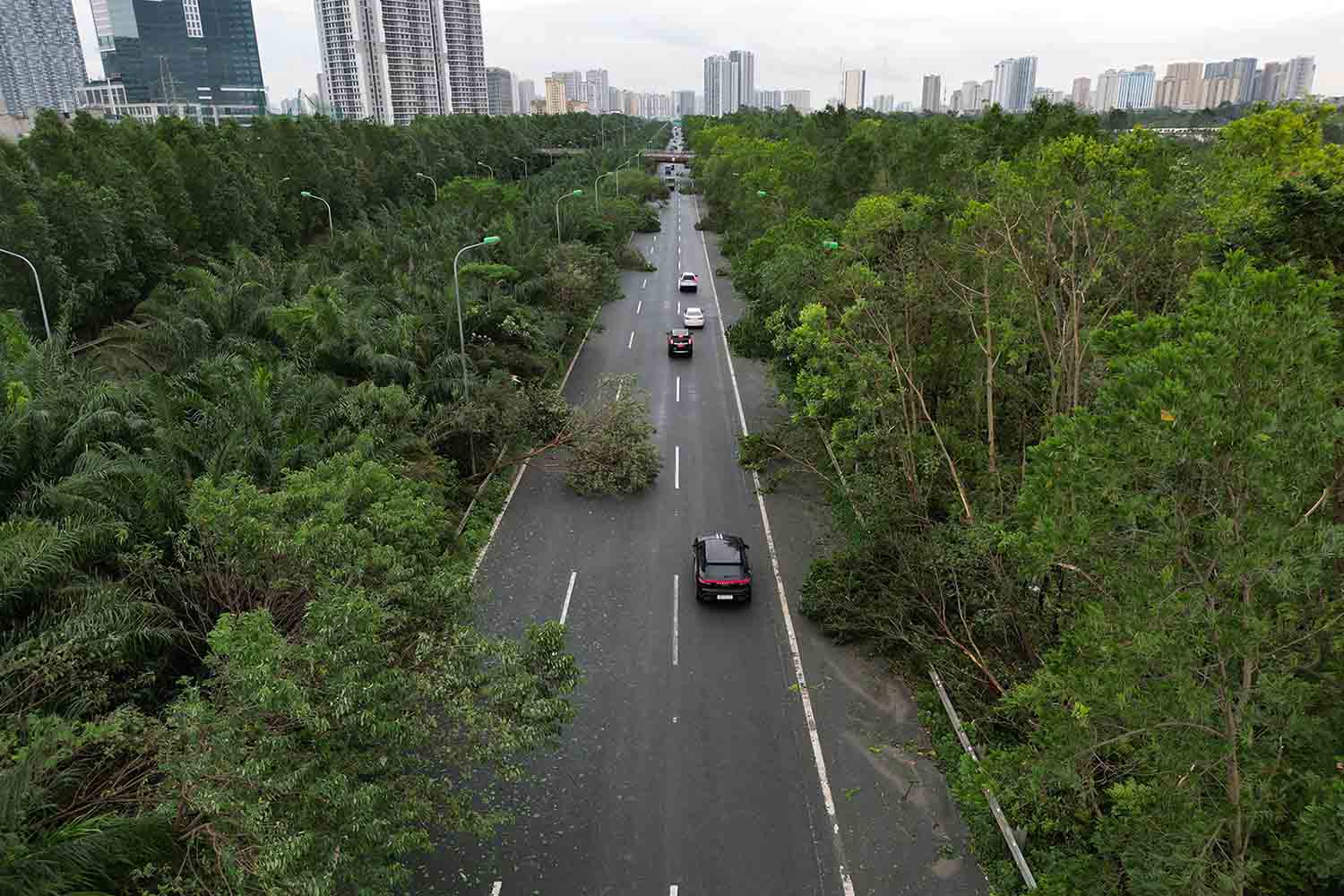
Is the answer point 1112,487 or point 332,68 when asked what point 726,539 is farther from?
point 332,68

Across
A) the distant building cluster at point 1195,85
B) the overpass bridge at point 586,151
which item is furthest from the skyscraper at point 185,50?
the distant building cluster at point 1195,85

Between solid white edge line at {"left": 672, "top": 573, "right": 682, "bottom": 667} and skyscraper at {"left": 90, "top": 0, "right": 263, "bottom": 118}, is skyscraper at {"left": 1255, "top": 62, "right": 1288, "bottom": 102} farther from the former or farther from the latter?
skyscraper at {"left": 90, "top": 0, "right": 263, "bottom": 118}

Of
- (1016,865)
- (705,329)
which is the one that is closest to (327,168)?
(705,329)

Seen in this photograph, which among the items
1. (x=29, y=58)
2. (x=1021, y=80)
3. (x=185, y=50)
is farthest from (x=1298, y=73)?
(x=29, y=58)

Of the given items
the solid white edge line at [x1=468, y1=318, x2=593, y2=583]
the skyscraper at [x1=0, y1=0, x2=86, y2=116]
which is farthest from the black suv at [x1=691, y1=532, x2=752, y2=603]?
the skyscraper at [x1=0, y1=0, x2=86, y2=116]

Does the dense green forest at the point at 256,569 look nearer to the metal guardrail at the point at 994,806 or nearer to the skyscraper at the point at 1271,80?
the metal guardrail at the point at 994,806

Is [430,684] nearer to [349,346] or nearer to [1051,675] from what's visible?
[1051,675]
